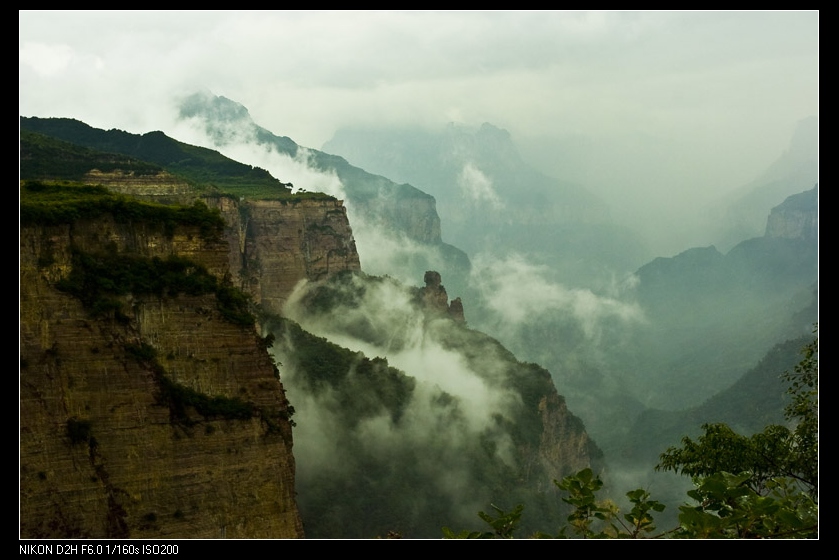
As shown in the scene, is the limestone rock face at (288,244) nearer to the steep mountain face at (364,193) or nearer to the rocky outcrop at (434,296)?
the rocky outcrop at (434,296)

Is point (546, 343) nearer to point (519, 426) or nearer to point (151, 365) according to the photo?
point (519, 426)

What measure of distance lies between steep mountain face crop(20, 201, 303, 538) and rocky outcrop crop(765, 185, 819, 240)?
102 metres

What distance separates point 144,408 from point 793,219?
118 metres

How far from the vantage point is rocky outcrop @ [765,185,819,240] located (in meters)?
114

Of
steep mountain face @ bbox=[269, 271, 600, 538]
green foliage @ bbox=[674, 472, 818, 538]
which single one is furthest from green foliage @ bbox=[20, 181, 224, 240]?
steep mountain face @ bbox=[269, 271, 600, 538]

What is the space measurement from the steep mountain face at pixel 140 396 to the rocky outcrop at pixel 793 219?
102 m

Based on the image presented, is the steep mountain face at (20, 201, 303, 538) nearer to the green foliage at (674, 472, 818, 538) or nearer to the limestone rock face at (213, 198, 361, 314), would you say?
the green foliage at (674, 472, 818, 538)

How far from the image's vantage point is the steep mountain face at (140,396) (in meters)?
18.6

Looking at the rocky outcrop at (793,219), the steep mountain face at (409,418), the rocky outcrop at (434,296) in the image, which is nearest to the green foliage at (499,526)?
the steep mountain face at (409,418)

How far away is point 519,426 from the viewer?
6350 centimetres

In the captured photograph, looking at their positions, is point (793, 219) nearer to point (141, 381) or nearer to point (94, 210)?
point (141, 381)

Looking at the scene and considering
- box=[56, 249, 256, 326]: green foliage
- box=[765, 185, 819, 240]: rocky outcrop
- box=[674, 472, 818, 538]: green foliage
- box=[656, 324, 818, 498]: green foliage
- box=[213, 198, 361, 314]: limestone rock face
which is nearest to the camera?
box=[674, 472, 818, 538]: green foliage
